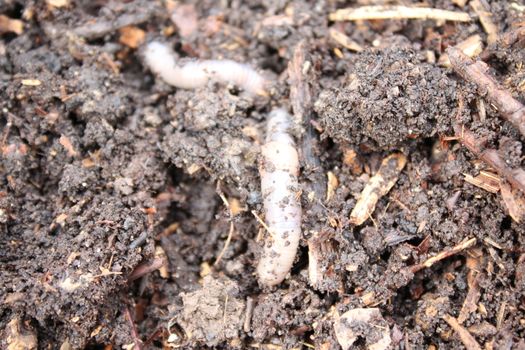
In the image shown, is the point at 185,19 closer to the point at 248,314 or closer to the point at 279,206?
the point at 279,206

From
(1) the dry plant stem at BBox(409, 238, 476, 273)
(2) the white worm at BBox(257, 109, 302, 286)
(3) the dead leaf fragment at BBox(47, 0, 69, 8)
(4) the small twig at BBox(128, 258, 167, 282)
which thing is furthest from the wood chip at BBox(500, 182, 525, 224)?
(3) the dead leaf fragment at BBox(47, 0, 69, 8)

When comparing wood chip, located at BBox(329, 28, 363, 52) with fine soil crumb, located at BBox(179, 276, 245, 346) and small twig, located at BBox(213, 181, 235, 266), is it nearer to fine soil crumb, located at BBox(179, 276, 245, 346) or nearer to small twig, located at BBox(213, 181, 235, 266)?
small twig, located at BBox(213, 181, 235, 266)

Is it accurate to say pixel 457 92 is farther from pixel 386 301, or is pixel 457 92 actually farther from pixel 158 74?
pixel 158 74

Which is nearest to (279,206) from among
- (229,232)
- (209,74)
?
(229,232)

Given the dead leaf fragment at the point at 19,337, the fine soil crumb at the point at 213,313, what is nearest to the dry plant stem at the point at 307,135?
the fine soil crumb at the point at 213,313

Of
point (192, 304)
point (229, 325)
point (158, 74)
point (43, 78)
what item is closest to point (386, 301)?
point (229, 325)
